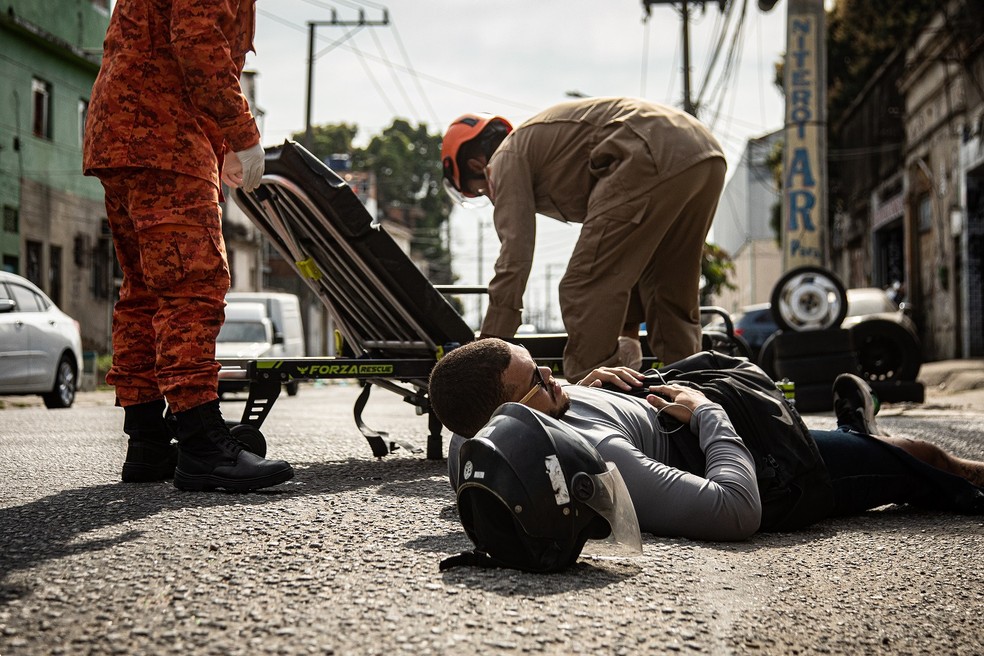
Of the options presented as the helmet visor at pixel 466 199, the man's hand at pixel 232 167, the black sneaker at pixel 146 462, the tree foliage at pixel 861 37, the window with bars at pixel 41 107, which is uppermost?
the tree foliage at pixel 861 37

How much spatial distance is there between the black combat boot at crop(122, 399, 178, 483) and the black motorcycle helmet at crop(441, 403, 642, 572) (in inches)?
66.3

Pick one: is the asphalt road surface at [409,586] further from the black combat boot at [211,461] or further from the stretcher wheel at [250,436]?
the stretcher wheel at [250,436]

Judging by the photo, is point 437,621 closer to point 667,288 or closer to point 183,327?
point 183,327

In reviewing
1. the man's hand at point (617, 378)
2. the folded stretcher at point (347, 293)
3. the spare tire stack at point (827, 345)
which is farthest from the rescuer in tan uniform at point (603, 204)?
the spare tire stack at point (827, 345)

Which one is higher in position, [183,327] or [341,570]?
[183,327]

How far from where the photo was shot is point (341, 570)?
238 centimetres

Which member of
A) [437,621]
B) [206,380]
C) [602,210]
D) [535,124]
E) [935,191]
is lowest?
[437,621]

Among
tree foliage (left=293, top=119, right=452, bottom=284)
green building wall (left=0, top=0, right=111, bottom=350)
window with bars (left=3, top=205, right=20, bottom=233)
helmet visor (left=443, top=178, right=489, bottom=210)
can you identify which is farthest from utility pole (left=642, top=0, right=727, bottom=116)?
tree foliage (left=293, top=119, right=452, bottom=284)

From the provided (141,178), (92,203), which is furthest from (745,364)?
(92,203)

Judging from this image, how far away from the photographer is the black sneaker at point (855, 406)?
3482 millimetres

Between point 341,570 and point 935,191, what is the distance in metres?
22.6

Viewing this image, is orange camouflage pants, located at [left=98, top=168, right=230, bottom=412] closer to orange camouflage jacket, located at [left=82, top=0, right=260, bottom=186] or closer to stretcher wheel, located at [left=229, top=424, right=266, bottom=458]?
orange camouflage jacket, located at [left=82, top=0, right=260, bottom=186]

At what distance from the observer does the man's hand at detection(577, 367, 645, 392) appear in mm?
3215

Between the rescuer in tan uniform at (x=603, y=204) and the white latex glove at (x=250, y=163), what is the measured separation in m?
1.29
